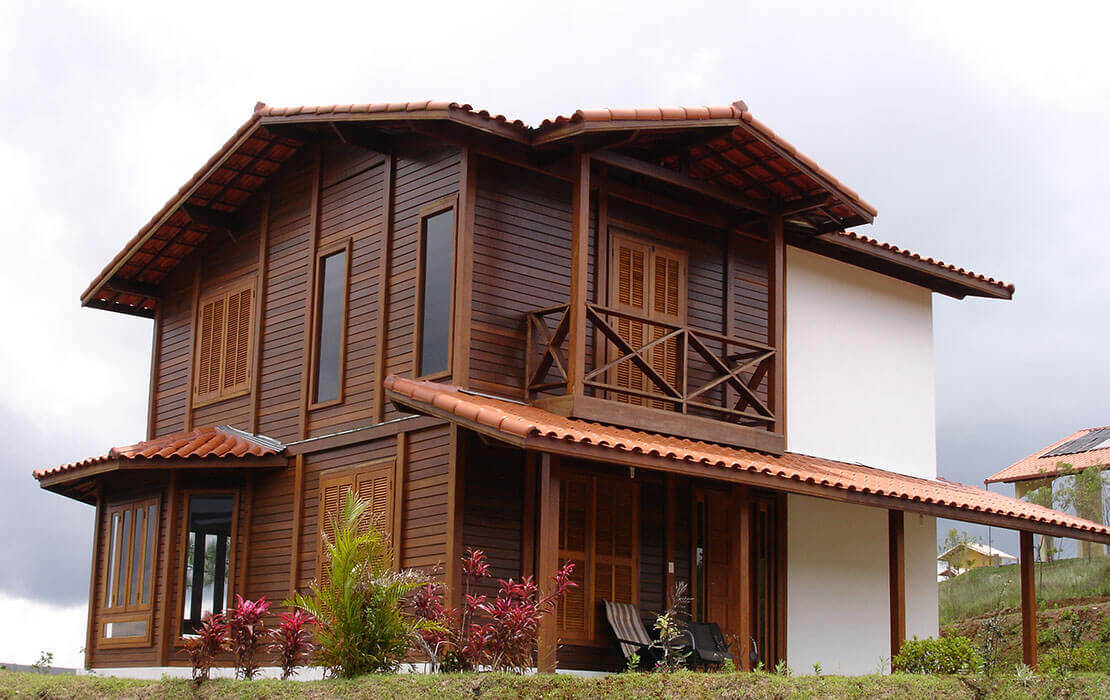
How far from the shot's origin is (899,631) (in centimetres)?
1555

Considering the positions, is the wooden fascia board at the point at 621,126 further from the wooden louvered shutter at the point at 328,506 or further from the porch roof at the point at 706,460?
the wooden louvered shutter at the point at 328,506

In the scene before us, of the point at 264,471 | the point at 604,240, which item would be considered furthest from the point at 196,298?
the point at 604,240

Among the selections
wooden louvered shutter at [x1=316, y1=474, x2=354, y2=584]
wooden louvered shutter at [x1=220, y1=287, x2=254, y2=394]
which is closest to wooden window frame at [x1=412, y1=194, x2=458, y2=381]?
wooden louvered shutter at [x1=316, y1=474, x2=354, y2=584]

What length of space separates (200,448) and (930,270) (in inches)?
404

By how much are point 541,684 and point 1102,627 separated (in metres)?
14.9

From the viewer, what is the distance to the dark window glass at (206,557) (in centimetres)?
1631

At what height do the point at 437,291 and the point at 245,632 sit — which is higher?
the point at 437,291

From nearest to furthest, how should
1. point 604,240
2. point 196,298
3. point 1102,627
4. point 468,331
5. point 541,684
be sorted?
1. point 541,684
2. point 468,331
3. point 604,240
4. point 196,298
5. point 1102,627

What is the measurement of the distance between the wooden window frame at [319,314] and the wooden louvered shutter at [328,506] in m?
0.93

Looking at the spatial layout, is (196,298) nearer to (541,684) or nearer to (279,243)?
(279,243)

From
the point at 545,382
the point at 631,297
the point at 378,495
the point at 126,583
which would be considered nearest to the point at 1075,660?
Answer: the point at 631,297

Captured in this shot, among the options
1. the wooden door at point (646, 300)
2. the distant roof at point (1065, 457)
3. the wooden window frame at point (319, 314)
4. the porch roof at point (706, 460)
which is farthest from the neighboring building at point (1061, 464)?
the wooden window frame at point (319, 314)

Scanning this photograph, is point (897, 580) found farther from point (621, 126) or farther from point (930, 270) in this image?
point (621, 126)

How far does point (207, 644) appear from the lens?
12562mm
